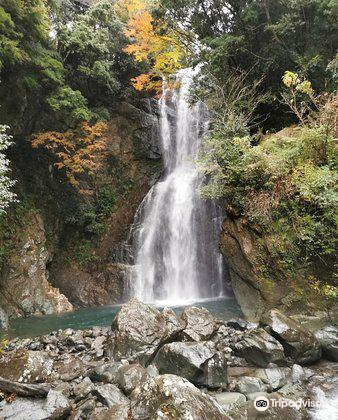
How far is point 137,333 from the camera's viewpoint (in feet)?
22.3

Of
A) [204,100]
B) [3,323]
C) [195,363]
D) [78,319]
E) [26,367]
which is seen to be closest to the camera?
[195,363]

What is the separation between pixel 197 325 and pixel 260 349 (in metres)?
1.55

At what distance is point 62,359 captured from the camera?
22.6ft

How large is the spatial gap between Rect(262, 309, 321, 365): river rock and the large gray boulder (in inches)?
56.7

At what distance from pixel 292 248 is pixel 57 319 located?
8421 millimetres

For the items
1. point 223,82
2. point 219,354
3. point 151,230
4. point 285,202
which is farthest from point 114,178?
point 219,354

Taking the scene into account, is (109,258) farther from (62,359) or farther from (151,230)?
(62,359)

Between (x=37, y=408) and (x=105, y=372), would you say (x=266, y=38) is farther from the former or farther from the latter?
(x=37, y=408)

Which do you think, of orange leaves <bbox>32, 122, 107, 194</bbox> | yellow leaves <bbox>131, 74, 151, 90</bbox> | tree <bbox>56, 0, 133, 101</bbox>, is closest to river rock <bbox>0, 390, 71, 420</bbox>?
orange leaves <bbox>32, 122, 107, 194</bbox>

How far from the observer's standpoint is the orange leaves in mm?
14312

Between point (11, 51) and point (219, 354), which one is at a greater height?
point (11, 51)

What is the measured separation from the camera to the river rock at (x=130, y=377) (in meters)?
5.09

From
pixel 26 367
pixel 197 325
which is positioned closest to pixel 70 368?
pixel 26 367

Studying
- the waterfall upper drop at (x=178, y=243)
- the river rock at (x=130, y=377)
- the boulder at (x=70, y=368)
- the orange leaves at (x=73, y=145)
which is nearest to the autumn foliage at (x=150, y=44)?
the waterfall upper drop at (x=178, y=243)
